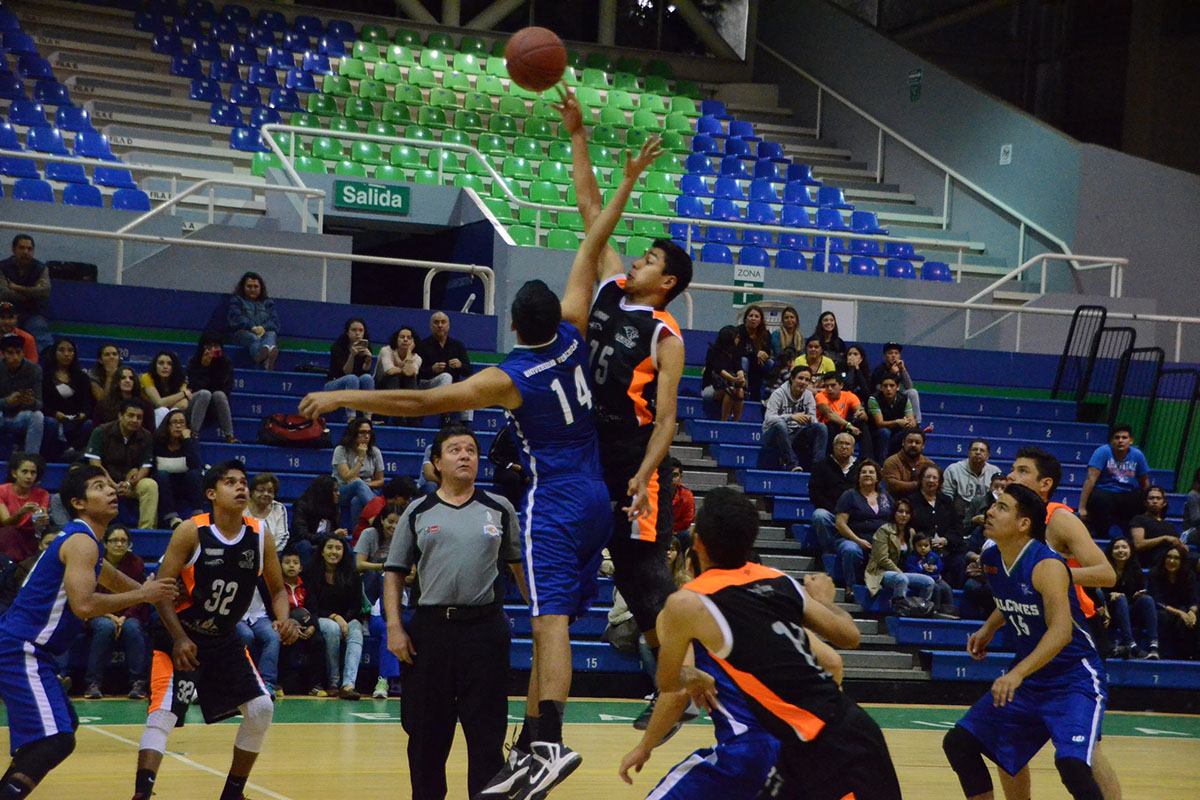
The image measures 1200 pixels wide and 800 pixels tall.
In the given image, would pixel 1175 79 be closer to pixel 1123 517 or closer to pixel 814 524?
pixel 1123 517

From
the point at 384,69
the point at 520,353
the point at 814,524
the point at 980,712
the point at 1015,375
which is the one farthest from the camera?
the point at 384,69

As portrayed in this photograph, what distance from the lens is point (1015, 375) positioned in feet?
51.6

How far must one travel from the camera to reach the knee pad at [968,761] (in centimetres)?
534

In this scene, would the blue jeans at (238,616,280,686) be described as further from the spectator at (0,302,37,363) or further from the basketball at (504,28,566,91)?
the basketball at (504,28,566,91)

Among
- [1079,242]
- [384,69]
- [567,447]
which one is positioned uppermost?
[384,69]

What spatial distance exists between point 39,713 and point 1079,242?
15.7 meters

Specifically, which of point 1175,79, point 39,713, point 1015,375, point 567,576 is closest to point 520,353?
point 567,576

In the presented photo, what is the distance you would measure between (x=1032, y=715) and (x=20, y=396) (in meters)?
8.08

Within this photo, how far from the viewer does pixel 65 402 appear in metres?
11.0

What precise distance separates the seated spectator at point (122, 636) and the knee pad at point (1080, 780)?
6362mm

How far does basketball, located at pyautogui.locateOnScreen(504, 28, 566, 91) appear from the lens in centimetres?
577

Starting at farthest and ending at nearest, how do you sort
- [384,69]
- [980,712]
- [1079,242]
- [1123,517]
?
[384,69], [1079,242], [1123,517], [980,712]

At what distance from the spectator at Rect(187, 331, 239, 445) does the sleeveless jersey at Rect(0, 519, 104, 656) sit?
6.21 m

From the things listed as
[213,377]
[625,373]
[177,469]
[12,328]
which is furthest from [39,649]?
[213,377]
